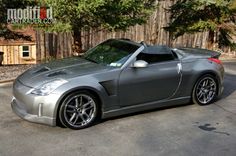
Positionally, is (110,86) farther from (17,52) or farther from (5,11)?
(17,52)

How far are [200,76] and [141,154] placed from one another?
271 cm

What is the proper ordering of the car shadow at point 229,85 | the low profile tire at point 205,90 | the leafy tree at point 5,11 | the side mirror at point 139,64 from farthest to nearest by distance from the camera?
the leafy tree at point 5,11, the car shadow at point 229,85, the low profile tire at point 205,90, the side mirror at point 139,64

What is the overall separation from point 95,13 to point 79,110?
3.92 meters

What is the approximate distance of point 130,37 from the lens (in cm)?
1460

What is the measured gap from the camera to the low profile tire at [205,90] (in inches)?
285

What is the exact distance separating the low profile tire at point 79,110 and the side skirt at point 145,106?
0.26 meters

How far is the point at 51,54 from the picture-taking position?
1434 cm

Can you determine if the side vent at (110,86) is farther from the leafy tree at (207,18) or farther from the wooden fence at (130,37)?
the wooden fence at (130,37)

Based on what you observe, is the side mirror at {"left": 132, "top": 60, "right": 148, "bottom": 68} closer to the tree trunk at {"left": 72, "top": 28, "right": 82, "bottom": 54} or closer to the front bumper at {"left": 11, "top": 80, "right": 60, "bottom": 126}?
the front bumper at {"left": 11, "top": 80, "right": 60, "bottom": 126}

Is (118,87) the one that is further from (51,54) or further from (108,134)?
(51,54)

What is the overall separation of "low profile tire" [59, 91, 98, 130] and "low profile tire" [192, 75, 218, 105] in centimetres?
A: 222

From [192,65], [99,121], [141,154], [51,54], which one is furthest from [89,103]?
[51,54]

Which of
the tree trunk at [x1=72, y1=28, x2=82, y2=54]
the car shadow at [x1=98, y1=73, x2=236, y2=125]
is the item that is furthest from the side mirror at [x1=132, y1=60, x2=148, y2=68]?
the tree trunk at [x1=72, y1=28, x2=82, y2=54]

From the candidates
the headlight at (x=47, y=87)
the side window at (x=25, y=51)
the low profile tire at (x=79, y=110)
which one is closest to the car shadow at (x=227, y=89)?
the low profile tire at (x=79, y=110)
